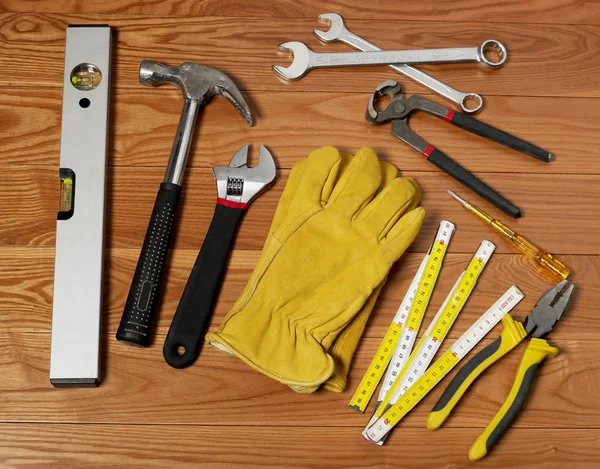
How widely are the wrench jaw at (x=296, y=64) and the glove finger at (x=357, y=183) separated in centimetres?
25

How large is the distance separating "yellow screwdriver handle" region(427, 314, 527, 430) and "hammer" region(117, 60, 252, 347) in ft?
1.76

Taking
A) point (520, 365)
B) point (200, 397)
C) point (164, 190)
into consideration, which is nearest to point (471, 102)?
point (520, 365)

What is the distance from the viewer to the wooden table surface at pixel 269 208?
1.16 metres

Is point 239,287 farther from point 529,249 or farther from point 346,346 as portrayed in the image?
point 529,249

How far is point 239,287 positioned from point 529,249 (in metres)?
0.56

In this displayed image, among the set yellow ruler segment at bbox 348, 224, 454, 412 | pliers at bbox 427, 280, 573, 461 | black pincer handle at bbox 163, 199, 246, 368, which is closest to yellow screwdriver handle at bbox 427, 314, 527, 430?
pliers at bbox 427, 280, 573, 461

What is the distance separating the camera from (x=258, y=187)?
1234 millimetres

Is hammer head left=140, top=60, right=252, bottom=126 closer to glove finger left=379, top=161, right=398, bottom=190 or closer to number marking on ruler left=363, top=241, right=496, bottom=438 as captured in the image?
glove finger left=379, top=161, right=398, bottom=190

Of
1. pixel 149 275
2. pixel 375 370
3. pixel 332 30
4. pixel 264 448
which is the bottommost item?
pixel 264 448

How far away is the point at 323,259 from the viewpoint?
3.80 ft

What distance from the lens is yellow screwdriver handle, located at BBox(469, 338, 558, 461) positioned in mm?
1139

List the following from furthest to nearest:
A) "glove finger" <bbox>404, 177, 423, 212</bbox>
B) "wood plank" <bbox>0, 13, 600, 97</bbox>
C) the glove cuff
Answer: "wood plank" <bbox>0, 13, 600, 97</bbox> < "glove finger" <bbox>404, 177, 423, 212</bbox> < the glove cuff

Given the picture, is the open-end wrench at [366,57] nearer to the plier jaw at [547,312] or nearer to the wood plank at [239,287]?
the wood plank at [239,287]

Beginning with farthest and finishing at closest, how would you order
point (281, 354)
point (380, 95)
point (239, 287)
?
1. point (380, 95)
2. point (239, 287)
3. point (281, 354)
